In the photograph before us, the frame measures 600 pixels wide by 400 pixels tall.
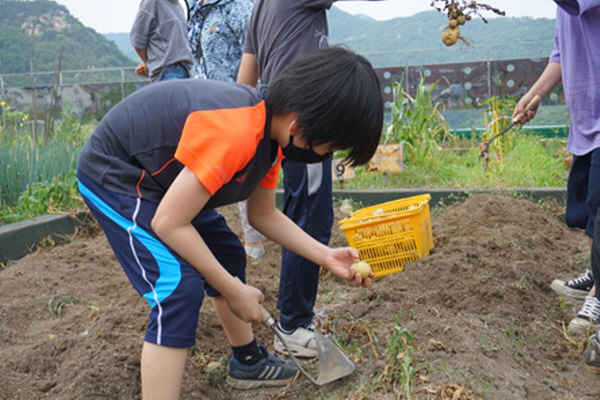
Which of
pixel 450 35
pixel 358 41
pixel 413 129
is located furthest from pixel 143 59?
pixel 358 41

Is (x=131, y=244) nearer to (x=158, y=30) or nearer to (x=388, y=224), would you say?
(x=388, y=224)

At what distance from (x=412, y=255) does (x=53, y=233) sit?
8.44ft

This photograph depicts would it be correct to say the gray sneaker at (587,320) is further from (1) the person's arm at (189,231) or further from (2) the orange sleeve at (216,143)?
(2) the orange sleeve at (216,143)

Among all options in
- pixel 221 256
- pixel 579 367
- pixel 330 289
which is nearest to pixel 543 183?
pixel 330 289

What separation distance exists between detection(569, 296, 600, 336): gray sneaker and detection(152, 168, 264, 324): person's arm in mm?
1600

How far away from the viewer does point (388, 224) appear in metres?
3.49

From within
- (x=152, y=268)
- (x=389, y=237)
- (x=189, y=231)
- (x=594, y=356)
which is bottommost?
(x=389, y=237)

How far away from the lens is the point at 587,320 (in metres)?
2.55

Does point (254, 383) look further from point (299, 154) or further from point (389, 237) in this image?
point (389, 237)

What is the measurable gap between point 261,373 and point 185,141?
1.09m

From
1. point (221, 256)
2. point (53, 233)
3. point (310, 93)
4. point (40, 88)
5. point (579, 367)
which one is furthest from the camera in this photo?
point (40, 88)

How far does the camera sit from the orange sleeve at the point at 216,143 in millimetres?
1488

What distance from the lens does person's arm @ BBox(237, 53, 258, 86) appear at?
2.89 metres

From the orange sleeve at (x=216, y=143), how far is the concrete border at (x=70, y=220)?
2874 mm
